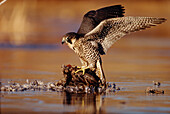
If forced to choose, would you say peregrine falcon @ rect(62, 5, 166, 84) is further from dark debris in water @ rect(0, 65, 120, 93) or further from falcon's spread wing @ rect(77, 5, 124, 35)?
falcon's spread wing @ rect(77, 5, 124, 35)

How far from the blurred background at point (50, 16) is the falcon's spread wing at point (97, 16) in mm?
8319

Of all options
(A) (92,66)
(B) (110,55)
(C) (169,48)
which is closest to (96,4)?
(C) (169,48)

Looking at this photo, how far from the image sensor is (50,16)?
87.0 feet

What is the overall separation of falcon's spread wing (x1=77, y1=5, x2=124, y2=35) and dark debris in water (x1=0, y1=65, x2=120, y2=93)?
1268mm

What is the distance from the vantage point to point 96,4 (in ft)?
94.7

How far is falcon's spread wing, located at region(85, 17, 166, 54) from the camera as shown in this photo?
31.4 ft

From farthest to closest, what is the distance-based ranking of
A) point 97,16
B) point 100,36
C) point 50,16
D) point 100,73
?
point 50,16 < point 97,16 < point 100,36 < point 100,73

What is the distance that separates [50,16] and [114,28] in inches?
670

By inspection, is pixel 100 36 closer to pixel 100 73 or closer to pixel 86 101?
pixel 100 73

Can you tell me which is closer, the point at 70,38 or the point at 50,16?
→ the point at 70,38

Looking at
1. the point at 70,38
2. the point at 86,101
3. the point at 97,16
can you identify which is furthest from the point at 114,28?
the point at 86,101

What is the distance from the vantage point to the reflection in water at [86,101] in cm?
695

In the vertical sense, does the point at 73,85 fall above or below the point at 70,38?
below

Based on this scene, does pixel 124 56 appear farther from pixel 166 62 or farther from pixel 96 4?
pixel 96 4
